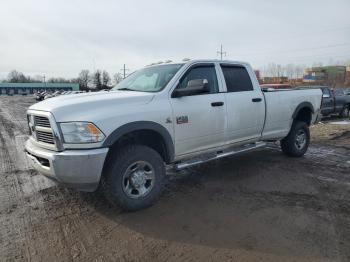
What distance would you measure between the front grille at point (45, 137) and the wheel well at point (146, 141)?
726 millimetres

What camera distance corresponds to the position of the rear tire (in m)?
7.12

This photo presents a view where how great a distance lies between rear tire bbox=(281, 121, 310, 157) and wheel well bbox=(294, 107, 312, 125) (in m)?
0.22

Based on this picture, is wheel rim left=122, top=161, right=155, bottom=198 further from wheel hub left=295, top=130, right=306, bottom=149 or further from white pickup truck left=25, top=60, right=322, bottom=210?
wheel hub left=295, top=130, right=306, bottom=149

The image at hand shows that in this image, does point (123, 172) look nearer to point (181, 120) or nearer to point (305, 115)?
point (181, 120)

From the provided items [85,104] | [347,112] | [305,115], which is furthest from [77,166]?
[347,112]

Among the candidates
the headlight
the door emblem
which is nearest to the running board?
the door emblem

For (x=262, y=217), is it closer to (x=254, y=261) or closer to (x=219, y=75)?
(x=254, y=261)

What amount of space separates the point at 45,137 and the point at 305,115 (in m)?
5.84

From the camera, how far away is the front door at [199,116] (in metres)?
4.68

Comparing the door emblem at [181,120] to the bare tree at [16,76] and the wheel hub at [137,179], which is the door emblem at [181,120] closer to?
the wheel hub at [137,179]

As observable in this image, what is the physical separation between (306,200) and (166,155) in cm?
210

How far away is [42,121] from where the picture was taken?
4.15 meters

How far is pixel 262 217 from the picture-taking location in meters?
4.12

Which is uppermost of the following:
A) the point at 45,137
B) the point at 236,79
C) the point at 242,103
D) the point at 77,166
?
the point at 236,79
